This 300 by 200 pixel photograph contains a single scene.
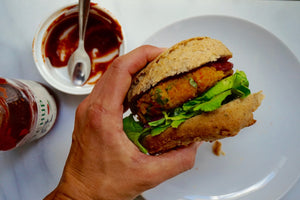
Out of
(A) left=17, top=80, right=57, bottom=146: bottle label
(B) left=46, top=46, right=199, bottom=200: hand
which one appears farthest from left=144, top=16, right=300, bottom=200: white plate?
(A) left=17, top=80, right=57, bottom=146: bottle label

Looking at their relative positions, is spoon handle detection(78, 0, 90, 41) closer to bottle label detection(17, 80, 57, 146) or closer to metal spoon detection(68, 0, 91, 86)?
metal spoon detection(68, 0, 91, 86)

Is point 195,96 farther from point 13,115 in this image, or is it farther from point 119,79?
point 13,115

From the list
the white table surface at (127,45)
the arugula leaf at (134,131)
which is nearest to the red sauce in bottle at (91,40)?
the white table surface at (127,45)

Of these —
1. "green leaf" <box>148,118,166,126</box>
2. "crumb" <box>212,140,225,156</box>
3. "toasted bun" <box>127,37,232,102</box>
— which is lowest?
"crumb" <box>212,140,225,156</box>

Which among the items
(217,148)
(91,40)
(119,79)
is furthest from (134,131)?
(91,40)

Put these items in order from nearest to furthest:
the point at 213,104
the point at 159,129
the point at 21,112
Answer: the point at 213,104 < the point at 159,129 < the point at 21,112

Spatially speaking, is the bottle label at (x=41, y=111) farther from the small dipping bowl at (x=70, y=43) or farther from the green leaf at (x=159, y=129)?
the green leaf at (x=159, y=129)

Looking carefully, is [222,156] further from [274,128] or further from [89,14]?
[89,14]
